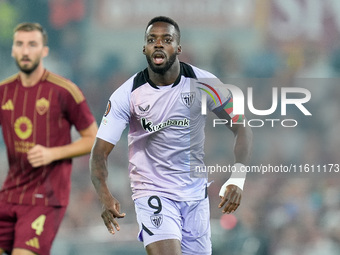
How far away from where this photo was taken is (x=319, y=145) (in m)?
10.1

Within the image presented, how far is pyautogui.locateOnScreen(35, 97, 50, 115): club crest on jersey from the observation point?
229 inches

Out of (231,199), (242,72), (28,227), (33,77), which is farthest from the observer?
(242,72)

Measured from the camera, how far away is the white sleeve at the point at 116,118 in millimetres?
4621

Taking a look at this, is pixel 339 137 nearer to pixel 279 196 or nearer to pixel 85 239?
pixel 279 196

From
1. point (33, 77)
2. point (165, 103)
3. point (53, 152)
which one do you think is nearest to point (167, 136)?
point (165, 103)

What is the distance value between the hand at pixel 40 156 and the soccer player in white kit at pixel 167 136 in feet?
3.29

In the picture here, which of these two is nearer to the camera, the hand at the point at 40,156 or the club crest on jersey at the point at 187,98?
the club crest on jersey at the point at 187,98

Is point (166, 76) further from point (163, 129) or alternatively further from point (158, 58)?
point (163, 129)

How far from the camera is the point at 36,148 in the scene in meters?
5.64

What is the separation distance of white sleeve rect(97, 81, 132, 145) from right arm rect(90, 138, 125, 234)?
5cm

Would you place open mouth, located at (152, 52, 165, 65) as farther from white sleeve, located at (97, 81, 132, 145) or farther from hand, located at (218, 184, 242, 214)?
hand, located at (218, 184, 242, 214)

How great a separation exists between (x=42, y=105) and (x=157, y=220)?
173 cm

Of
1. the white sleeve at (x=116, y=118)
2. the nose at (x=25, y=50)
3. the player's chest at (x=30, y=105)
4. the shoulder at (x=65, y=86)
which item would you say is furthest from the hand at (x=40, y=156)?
the white sleeve at (x=116, y=118)

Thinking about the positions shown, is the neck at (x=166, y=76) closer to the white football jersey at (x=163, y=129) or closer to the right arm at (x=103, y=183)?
the white football jersey at (x=163, y=129)
